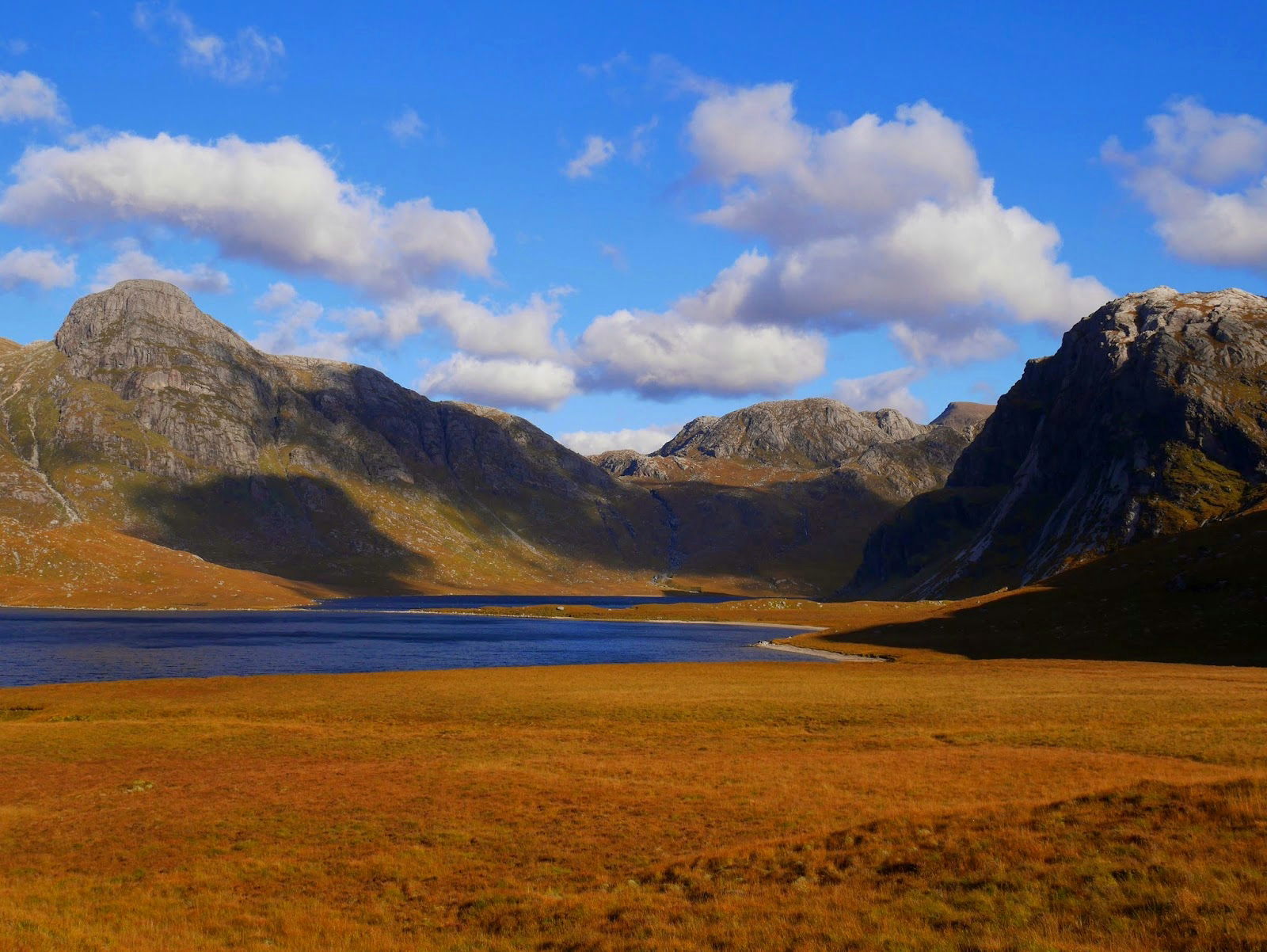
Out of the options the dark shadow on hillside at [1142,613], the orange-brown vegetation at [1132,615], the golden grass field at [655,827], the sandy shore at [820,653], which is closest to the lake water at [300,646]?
the sandy shore at [820,653]

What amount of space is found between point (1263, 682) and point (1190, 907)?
61.8 metres

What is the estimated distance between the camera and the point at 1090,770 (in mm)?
34000

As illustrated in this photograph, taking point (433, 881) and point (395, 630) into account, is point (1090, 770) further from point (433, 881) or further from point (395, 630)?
point (395, 630)

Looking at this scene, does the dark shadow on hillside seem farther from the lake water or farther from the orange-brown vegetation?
the lake water

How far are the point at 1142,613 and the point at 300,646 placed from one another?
118 m

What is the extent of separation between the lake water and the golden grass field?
43423 millimetres

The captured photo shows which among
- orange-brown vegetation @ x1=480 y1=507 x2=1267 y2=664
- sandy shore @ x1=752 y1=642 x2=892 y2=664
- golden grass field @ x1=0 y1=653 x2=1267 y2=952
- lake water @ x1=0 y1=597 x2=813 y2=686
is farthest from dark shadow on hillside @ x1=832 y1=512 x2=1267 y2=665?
golden grass field @ x1=0 y1=653 x2=1267 y2=952

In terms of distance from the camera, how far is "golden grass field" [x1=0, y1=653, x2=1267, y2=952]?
1845 cm

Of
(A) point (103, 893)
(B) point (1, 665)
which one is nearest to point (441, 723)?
(A) point (103, 893)

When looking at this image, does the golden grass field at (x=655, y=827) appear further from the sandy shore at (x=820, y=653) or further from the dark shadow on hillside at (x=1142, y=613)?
the sandy shore at (x=820, y=653)

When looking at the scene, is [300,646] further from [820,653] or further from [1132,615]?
[1132,615]

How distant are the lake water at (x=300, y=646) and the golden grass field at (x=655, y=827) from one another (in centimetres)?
4342

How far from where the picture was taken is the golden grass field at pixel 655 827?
18.5 metres

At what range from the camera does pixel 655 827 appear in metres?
29.2
